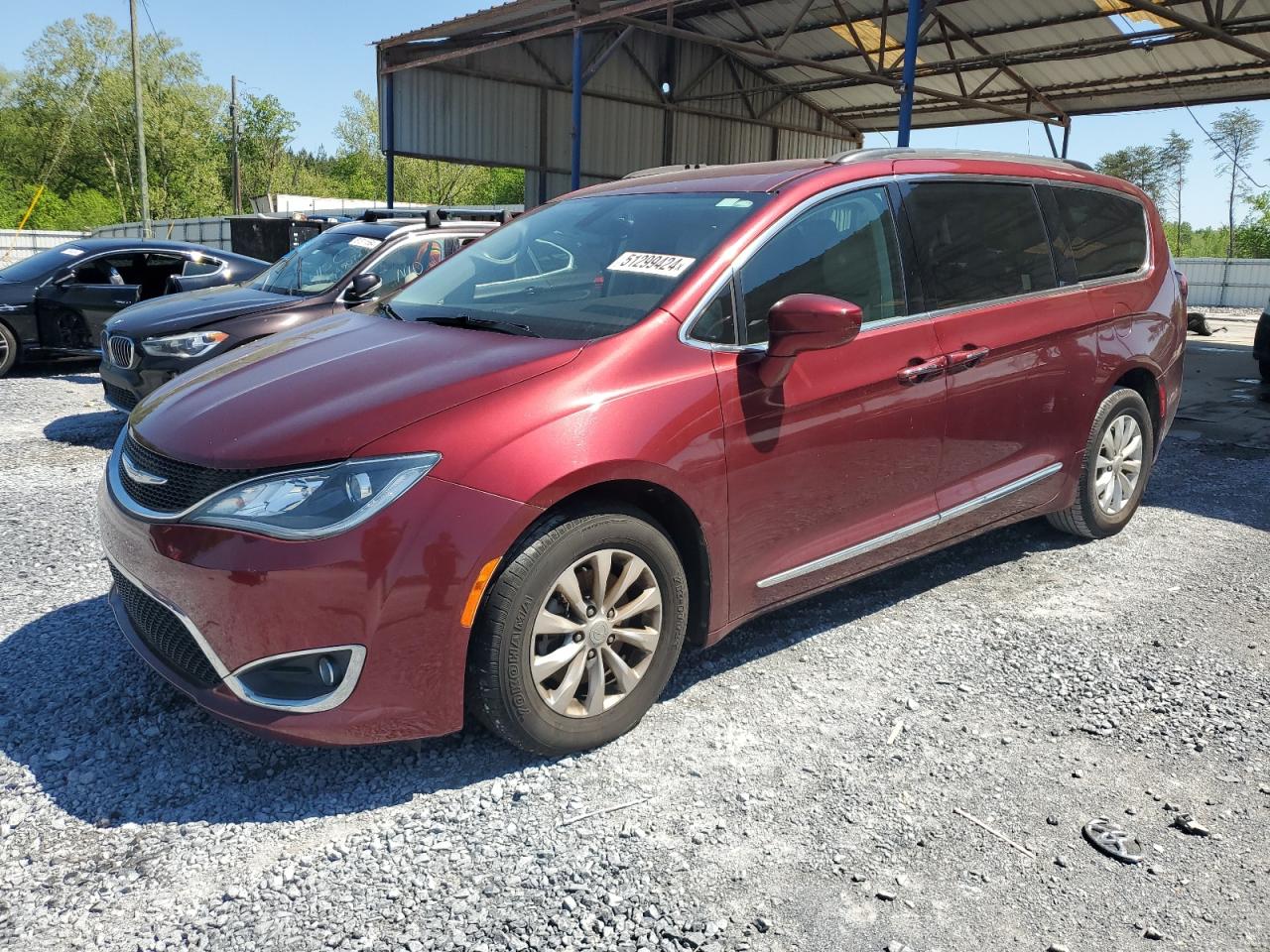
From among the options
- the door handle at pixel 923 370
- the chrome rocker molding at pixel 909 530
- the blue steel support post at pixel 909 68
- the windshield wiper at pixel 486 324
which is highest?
the blue steel support post at pixel 909 68

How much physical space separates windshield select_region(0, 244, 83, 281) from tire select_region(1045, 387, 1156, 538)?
9765 millimetres

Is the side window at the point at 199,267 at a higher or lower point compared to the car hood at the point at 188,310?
higher

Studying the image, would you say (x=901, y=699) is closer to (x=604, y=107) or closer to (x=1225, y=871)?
(x=1225, y=871)

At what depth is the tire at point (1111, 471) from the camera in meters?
4.69

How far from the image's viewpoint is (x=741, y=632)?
12.8 feet

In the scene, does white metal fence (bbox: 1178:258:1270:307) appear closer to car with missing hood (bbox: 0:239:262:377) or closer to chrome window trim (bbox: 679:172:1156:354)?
car with missing hood (bbox: 0:239:262:377)

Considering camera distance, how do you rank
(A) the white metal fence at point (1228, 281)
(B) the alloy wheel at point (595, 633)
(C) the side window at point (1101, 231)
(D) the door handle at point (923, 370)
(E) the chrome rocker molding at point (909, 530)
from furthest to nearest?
(A) the white metal fence at point (1228, 281) → (C) the side window at point (1101, 231) → (D) the door handle at point (923, 370) → (E) the chrome rocker molding at point (909, 530) → (B) the alloy wheel at point (595, 633)

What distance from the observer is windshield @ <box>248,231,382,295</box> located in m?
7.45

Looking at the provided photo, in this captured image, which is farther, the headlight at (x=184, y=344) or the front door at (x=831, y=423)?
the headlight at (x=184, y=344)

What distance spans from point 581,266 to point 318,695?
69.6 inches

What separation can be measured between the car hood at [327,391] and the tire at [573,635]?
0.48 m

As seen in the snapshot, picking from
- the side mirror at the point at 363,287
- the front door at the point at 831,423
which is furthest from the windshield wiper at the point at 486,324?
the side mirror at the point at 363,287

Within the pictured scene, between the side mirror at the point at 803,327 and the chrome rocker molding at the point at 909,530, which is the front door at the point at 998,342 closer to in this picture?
the chrome rocker molding at the point at 909,530

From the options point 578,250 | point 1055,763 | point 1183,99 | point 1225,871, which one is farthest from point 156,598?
point 1183,99
